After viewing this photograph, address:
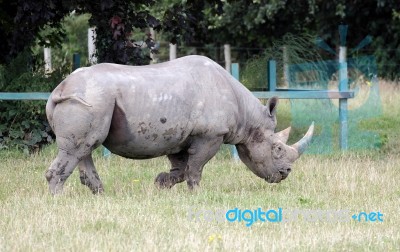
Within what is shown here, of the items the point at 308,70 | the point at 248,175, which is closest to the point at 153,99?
the point at 248,175

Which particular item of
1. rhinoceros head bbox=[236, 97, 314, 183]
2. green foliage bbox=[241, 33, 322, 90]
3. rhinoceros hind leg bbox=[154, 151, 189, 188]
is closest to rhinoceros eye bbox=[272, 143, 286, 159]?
rhinoceros head bbox=[236, 97, 314, 183]

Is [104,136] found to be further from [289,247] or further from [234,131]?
[289,247]

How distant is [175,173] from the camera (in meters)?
11.5

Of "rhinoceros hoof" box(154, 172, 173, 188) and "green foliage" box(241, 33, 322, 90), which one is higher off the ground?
"green foliage" box(241, 33, 322, 90)

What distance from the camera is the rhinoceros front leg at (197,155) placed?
36.4 feet

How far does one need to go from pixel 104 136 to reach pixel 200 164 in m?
1.40

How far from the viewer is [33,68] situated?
16.5 meters

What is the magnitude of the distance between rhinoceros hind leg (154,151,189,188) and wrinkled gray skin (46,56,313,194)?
12 millimetres

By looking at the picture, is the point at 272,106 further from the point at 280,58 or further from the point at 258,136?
the point at 280,58

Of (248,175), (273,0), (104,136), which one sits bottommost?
(248,175)

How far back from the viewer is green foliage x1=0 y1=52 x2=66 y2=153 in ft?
49.6

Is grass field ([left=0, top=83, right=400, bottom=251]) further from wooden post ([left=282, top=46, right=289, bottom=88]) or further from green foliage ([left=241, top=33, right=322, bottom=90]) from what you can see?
wooden post ([left=282, top=46, right=289, bottom=88])

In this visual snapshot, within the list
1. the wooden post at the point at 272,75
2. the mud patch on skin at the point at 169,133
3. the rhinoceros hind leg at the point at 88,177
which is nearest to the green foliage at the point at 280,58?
the wooden post at the point at 272,75

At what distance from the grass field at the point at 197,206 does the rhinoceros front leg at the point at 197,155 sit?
0.77 ft
